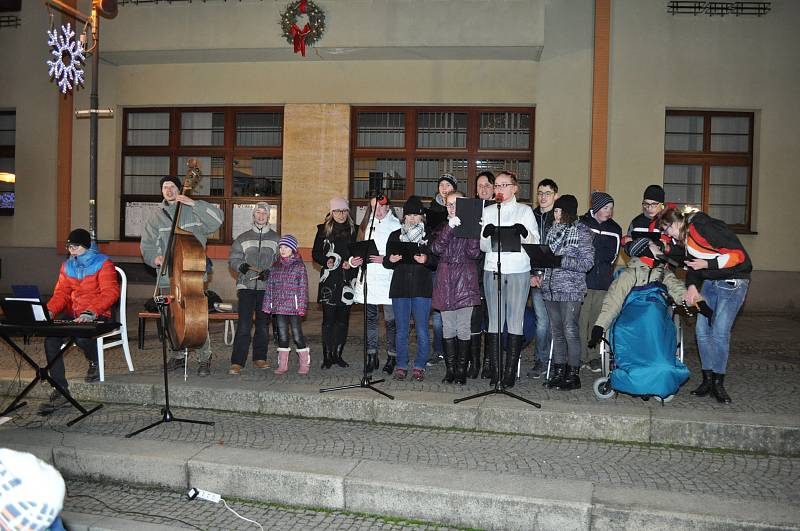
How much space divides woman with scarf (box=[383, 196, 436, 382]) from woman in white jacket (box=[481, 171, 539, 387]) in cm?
70

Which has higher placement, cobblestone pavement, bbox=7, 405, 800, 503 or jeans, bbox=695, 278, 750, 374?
jeans, bbox=695, 278, 750, 374

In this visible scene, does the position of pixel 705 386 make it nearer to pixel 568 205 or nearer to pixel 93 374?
pixel 568 205

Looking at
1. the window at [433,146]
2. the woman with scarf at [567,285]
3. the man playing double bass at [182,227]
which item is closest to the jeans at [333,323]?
the man playing double bass at [182,227]

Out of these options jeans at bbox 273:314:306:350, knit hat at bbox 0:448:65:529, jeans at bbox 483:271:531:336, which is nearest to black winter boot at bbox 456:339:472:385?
jeans at bbox 483:271:531:336

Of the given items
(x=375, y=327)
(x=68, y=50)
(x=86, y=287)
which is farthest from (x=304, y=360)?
(x=68, y=50)

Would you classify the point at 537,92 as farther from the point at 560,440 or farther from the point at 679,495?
the point at 679,495

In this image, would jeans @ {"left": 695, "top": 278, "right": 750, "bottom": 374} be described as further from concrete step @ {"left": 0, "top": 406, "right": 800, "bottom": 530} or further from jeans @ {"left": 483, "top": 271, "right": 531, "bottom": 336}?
jeans @ {"left": 483, "top": 271, "right": 531, "bottom": 336}

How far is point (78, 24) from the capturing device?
45.6 feet

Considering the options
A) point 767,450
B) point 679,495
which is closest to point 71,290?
point 679,495

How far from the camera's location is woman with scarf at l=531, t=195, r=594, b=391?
636cm

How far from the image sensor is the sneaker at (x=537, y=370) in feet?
22.9

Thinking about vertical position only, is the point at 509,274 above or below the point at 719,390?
above

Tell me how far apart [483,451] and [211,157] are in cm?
1085

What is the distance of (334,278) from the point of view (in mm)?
7371
